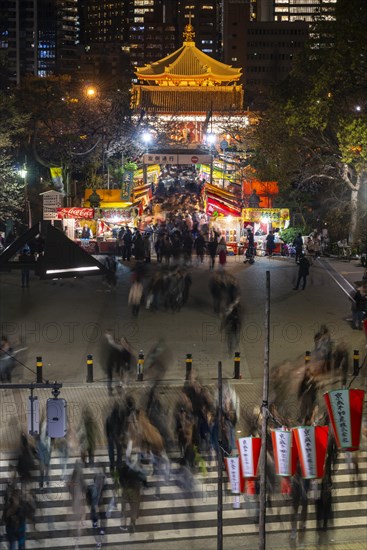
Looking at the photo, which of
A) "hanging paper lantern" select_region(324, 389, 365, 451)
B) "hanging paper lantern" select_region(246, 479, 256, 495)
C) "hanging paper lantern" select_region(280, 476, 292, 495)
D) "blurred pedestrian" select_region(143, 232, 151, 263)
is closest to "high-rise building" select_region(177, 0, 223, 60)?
"blurred pedestrian" select_region(143, 232, 151, 263)

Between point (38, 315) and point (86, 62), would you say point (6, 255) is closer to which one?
point (38, 315)

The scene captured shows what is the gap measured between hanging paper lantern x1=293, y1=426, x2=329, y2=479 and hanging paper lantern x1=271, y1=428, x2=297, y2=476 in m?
0.10

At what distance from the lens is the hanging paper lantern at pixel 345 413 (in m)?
12.1

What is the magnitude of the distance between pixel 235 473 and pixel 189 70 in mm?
47129

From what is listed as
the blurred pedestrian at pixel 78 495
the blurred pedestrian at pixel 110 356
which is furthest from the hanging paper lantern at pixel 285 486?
the blurred pedestrian at pixel 110 356

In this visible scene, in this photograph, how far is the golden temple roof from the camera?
5575cm

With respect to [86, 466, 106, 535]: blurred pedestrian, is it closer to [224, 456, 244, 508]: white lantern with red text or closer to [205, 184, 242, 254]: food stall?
[224, 456, 244, 508]: white lantern with red text

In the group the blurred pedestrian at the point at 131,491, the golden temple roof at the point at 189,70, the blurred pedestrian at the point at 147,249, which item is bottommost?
the blurred pedestrian at the point at 131,491

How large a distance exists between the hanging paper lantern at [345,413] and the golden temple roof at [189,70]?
150 ft

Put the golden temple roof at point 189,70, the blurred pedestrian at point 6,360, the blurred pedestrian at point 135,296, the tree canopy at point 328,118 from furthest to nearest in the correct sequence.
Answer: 1. the golden temple roof at point 189,70
2. the tree canopy at point 328,118
3. the blurred pedestrian at point 135,296
4. the blurred pedestrian at point 6,360

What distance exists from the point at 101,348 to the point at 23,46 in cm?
11207

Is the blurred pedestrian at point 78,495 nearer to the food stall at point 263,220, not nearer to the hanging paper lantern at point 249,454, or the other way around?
the hanging paper lantern at point 249,454

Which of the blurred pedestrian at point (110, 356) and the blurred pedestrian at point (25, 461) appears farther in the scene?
the blurred pedestrian at point (110, 356)

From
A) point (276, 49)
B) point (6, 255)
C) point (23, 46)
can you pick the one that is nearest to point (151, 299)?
point (6, 255)
